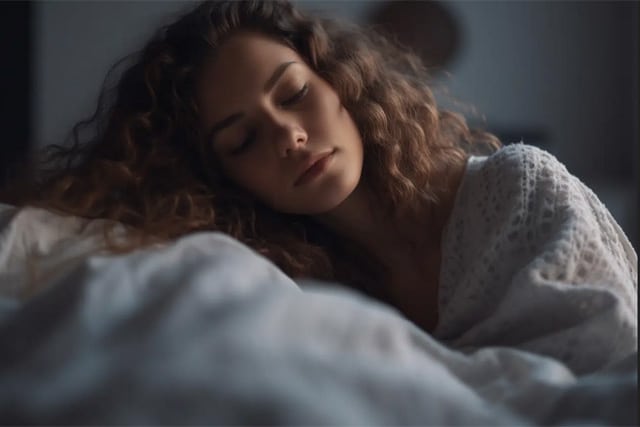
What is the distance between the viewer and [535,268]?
2.34 feet

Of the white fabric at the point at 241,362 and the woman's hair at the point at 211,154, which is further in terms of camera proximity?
the woman's hair at the point at 211,154

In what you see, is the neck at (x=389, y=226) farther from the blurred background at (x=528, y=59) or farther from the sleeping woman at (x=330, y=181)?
the blurred background at (x=528, y=59)

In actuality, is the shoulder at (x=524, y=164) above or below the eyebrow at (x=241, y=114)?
above

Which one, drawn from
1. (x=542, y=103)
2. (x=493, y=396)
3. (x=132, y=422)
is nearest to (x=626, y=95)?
(x=542, y=103)

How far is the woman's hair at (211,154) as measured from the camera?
954mm

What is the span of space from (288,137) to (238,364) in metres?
0.51

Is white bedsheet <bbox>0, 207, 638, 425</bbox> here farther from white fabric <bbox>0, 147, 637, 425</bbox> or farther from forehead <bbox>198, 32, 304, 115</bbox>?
forehead <bbox>198, 32, 304, 115</bbox>

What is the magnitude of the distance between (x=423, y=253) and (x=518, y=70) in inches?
102

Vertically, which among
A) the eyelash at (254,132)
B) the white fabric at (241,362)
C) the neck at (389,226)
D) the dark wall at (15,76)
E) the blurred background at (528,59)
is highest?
the white fabric at (241,362)

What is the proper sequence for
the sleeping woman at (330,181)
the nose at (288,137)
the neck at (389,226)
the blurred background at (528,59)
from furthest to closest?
the blurred background at (528,59)
the neck at (389,226)
the nose at (288,137)
the sleeping woman at (330,181)

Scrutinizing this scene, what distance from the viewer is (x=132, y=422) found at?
1.39ft

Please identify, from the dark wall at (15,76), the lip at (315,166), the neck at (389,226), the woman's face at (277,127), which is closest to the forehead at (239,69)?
the woman's face at (277,127)

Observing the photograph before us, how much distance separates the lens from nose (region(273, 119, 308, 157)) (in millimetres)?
927

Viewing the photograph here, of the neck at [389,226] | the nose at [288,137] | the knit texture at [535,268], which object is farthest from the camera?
the neck at [389,226]
